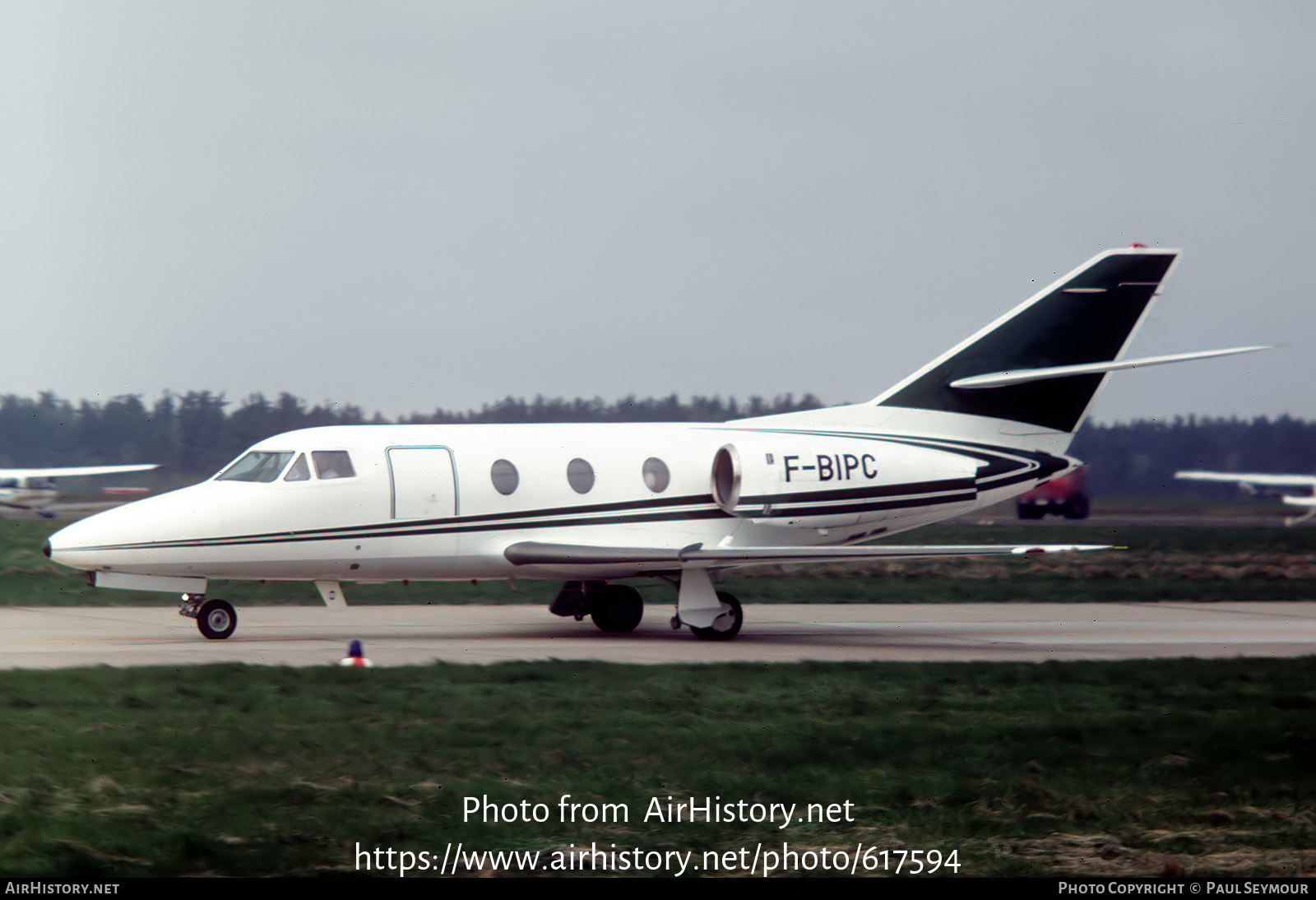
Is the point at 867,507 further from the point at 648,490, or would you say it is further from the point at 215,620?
the point at 215,620

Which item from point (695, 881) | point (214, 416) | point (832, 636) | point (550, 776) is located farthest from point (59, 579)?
point (695, 881)

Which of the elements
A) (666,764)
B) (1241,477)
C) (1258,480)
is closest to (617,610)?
(666,764)

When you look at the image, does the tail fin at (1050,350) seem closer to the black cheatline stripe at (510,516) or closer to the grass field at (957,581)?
the black cheatline stripe at (510,516)

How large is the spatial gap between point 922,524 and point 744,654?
4987 millimetres

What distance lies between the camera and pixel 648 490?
60.4 ft

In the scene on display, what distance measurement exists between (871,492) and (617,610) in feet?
12.9

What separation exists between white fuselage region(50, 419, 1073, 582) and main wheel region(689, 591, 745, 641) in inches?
39.8

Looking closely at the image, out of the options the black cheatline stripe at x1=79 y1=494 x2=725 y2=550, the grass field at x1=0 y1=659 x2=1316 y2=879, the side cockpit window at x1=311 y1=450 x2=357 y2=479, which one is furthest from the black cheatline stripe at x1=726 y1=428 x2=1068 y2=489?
the grass field at x1=0 y1=659 x2=1316 y2=879

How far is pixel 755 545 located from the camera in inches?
744

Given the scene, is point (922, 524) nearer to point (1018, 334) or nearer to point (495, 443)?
point (1018, 334)

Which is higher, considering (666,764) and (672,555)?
(672,555)

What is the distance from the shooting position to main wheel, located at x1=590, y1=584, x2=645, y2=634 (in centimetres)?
1889

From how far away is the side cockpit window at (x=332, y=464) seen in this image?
667 inches

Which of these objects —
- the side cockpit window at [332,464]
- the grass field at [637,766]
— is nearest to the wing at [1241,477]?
the grass field at [637,766]
